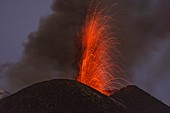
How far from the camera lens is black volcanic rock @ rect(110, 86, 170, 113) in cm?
4599

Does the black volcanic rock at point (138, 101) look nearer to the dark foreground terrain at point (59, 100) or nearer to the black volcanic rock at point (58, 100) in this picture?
the dark foreground terrain at point (59, 100)

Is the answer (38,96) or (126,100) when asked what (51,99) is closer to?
(38,96)

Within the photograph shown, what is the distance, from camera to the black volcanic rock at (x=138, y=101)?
151 feet

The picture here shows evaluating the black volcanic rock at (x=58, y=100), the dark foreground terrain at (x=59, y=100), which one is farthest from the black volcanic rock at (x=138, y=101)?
the black volcanic rock at (x=58, y=100)

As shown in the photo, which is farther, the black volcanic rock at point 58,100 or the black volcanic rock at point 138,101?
the black volcanic rock at point 138,101

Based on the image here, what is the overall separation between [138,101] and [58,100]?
14.4 m

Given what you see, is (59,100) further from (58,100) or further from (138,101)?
(138,101)

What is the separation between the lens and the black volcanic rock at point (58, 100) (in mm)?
37188

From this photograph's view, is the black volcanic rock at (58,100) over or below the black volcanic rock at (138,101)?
over

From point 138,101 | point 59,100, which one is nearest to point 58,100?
point 59,100

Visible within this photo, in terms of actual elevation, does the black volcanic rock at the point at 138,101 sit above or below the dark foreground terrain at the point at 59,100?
below

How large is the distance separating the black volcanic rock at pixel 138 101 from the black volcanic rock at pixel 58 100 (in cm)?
483

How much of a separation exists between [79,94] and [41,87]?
159 inches

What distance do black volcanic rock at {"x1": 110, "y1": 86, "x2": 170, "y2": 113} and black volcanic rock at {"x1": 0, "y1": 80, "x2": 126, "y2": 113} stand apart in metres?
4.83
